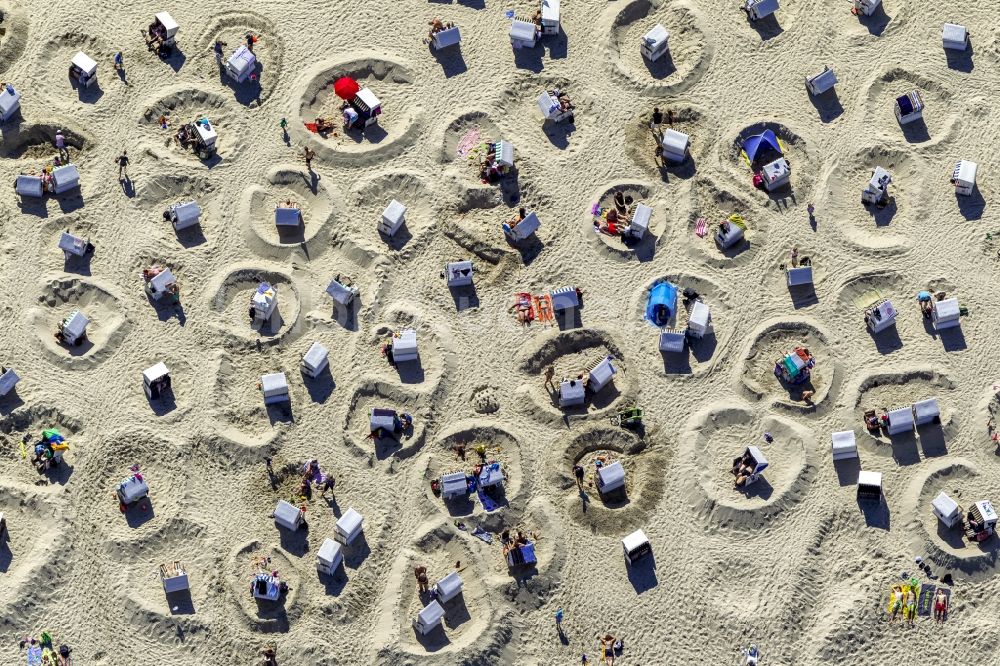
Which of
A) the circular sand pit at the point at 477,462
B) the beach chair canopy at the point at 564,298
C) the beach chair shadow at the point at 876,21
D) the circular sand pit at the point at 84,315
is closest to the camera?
the circular sand pit at the point at 477,462

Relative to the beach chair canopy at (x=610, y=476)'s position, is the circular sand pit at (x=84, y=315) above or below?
above

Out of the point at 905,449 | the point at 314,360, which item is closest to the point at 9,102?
the point at 314,360

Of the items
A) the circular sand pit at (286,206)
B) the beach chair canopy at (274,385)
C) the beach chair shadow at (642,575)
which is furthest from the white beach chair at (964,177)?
the beach chair canopy at (274,385)

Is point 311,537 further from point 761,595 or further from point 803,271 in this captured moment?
point 803,271

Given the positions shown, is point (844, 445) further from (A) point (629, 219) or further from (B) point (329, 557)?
(B) point (329, 557)

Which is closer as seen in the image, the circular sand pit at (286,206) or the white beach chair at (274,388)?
the white beach chair at (274,388)

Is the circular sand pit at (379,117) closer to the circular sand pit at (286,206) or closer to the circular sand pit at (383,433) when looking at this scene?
the circular sand pit at (286,206)
